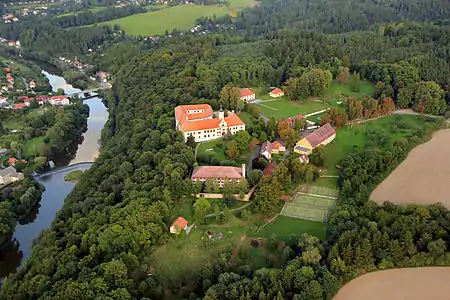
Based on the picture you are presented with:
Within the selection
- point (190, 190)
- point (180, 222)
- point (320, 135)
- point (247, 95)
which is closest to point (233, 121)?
point (320, 135)

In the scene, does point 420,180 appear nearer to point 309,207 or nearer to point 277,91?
point 309,207

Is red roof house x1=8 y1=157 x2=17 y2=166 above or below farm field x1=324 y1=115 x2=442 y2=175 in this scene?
below

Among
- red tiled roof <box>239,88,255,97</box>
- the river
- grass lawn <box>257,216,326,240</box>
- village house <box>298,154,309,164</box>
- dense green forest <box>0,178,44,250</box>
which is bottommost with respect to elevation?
the river

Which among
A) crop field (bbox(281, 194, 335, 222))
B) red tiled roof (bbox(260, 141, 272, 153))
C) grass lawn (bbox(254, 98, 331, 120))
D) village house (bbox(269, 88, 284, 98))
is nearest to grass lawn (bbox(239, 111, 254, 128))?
grass lawn (bbox(254, 98, 331, 120))

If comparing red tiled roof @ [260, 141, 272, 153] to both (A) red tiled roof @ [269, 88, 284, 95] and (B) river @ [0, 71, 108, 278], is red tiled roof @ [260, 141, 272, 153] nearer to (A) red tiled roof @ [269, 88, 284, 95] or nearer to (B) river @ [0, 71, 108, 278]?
(A) red tiled roof @ [269, 88, 284, 95]

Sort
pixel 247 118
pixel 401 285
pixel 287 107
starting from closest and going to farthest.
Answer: pixel 401 285 < pixel 247 118 < pixel 287 107

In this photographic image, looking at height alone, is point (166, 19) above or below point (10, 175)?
above
